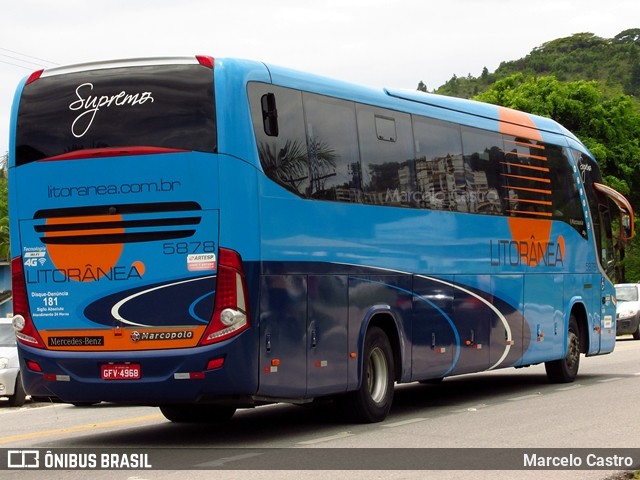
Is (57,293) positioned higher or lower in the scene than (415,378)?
higher

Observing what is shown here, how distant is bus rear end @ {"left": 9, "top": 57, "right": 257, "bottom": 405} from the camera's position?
11.6 m

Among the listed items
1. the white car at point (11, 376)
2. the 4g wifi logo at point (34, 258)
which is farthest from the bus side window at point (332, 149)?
the white car at point (11, 376)

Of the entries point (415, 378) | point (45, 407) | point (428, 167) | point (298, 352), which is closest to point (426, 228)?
point (428, 167)

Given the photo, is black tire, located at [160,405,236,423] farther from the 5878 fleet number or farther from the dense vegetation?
the dense vegetation

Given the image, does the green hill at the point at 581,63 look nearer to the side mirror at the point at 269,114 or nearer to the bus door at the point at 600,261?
the bus door at the point at 600,261

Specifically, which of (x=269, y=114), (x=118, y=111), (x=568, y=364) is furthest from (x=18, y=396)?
(x=269, y=114)

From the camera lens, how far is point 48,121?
1238 cm

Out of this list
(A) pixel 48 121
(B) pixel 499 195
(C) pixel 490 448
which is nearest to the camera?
(C) pixel 490 448

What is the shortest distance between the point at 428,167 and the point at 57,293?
5.42 metres

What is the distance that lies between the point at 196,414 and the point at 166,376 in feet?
10.4

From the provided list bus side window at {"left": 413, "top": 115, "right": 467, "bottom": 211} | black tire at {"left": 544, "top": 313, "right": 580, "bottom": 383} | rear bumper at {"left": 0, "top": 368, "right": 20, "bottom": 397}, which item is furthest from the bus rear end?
black tire at {"left": 544, "top": 313, "right": 580, "bottom": 383}

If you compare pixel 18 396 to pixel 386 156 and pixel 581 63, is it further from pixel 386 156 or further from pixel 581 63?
pixel 581 63

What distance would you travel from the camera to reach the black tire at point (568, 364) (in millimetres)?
19766

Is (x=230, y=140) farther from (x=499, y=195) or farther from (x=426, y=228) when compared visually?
(x=499, y=195)
